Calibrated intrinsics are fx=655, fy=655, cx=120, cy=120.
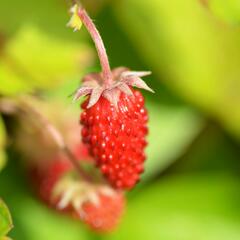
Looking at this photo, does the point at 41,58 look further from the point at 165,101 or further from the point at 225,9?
the point at 225,9

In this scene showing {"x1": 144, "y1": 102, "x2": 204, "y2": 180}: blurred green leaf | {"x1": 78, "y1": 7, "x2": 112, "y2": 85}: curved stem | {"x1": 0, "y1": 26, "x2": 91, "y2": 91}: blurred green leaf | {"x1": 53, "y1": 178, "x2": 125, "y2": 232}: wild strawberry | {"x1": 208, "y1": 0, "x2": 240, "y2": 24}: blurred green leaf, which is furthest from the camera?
{"x1": 144, "y1": 102, "x2": 204, "y2": 180}: blurred green leaf

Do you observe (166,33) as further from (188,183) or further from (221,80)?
(188,183)

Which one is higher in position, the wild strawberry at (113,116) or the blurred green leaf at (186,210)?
the wild strawberry at (113,116)

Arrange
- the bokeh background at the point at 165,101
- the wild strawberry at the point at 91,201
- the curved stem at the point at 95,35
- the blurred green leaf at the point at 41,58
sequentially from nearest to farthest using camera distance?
the curved stem at the point at 95,35, the wild strawberry at the point at 91,201, the blurred green leaf at the point at 41,58, the bokeh background at the point at 165,101

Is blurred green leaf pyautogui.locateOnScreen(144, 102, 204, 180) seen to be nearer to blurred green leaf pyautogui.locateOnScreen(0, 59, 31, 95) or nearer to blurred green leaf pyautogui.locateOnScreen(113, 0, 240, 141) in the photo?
blurred green leaf pyautogui.locateOnScreen(113, 0, 240, 141)

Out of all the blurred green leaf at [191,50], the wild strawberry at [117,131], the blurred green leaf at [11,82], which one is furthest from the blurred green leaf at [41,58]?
the wild strawberry at [117,131]

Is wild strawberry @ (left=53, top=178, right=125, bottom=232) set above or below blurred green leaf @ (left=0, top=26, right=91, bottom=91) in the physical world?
below

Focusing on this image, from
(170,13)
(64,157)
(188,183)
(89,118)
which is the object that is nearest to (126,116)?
(89,118)

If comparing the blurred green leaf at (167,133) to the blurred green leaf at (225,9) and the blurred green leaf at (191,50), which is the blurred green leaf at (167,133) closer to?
the blurred green leaf at (191,50)

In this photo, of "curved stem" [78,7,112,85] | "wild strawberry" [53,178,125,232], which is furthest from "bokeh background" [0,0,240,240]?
"curved stem" [78,7,112,85]
